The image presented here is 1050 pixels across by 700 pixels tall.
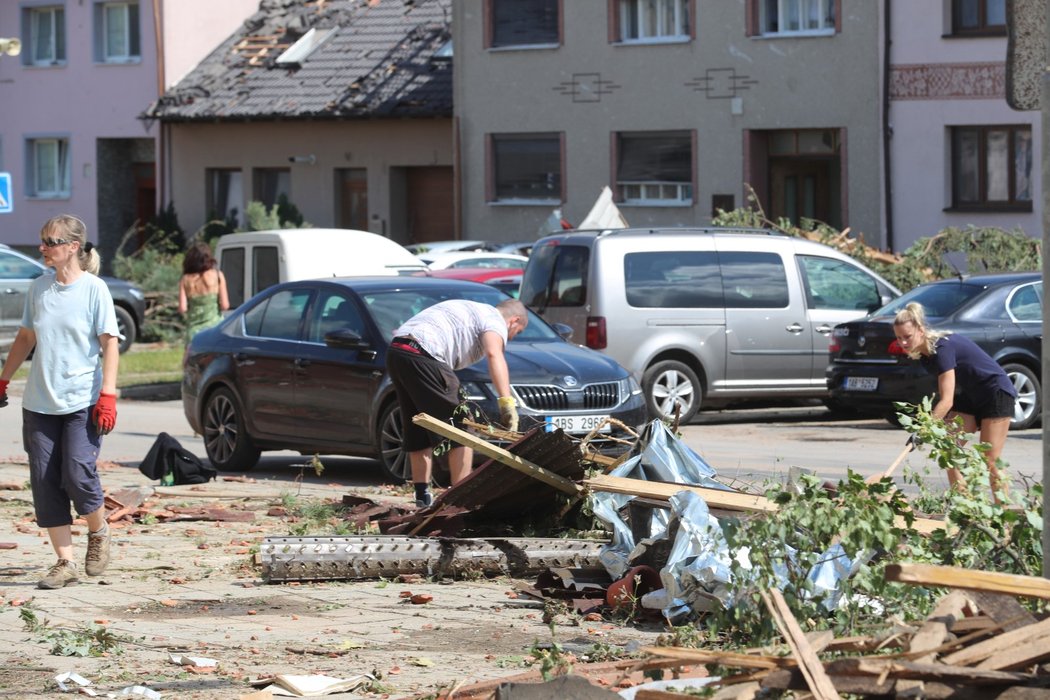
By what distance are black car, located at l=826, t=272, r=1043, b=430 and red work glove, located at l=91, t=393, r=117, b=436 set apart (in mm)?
9953

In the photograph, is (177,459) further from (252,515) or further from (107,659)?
(107,659)

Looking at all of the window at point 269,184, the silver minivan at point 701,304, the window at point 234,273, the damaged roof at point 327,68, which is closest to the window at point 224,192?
the window at point 269,184

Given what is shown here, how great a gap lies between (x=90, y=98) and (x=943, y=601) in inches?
1477

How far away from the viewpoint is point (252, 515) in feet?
37.7

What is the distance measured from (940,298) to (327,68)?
72.2 feet

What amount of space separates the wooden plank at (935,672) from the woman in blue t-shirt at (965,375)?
6.03 metres

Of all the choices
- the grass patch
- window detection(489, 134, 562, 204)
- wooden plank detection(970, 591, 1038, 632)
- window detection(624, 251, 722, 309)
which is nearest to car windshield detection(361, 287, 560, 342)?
window detection(624, 251, 722, 309)

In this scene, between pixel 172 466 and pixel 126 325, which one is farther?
pixel 126 325

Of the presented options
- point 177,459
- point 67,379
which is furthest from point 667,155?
point 67,379

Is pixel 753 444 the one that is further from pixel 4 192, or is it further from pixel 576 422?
pixel 4 192

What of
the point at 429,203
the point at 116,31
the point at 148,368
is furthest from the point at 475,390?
the point at 116,31

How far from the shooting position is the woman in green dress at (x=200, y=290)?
66.0 ft

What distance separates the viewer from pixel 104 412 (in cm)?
892

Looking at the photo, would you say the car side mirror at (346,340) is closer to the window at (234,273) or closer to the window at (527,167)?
the window at (234,273)
